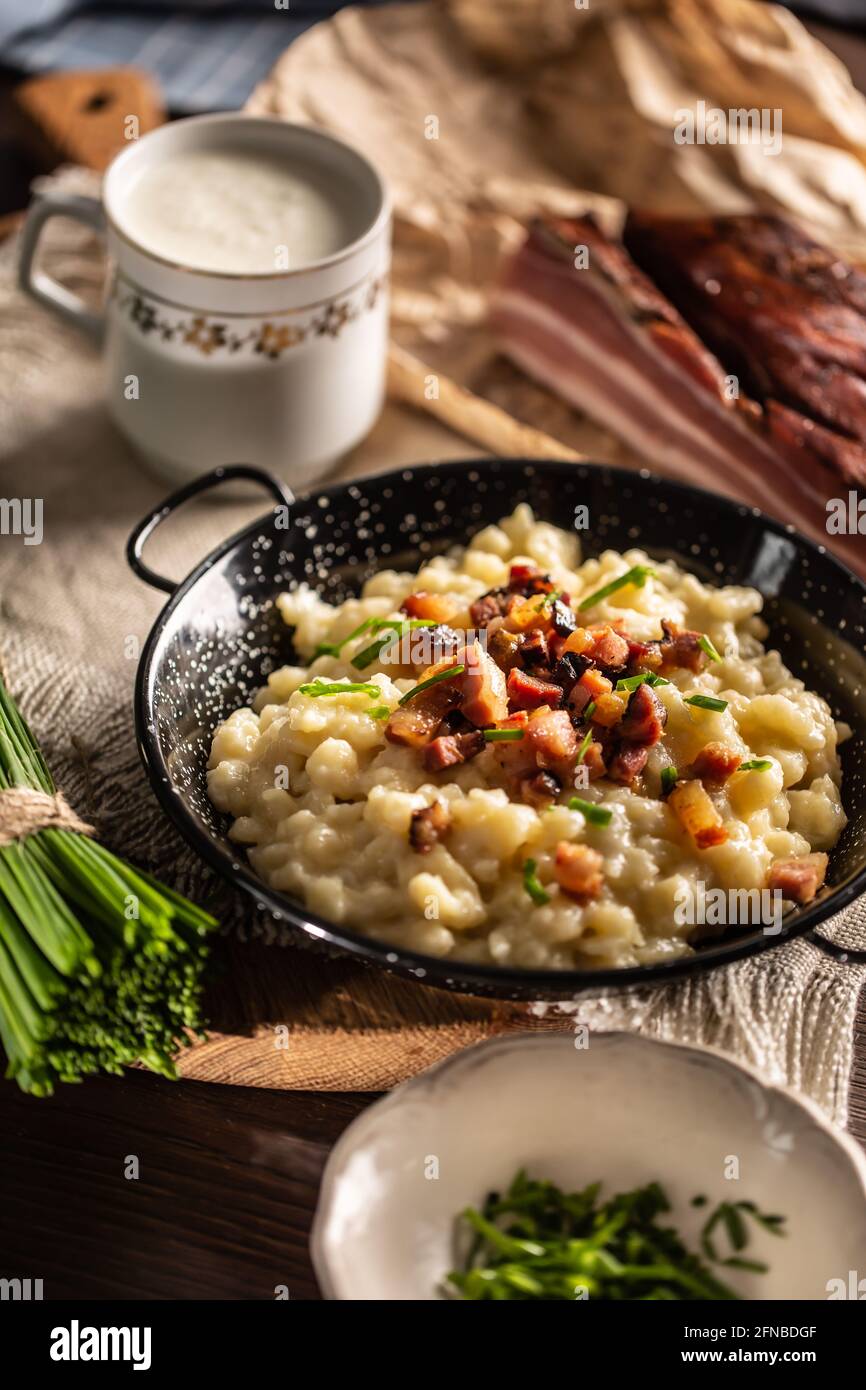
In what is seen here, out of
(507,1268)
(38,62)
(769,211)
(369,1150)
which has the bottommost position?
(507,1268)

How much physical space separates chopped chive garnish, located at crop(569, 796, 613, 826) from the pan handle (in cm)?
101

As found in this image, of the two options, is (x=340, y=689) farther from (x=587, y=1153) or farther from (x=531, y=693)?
(x=587, y=1153)

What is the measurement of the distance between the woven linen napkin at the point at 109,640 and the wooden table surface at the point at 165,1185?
13cm

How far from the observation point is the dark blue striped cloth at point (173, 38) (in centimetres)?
489

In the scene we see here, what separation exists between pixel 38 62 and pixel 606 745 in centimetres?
389

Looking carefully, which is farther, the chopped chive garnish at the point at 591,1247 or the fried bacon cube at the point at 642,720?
the fried bacon cube at the point at 642,720

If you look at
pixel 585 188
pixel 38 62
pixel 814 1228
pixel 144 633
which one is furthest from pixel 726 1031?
pixel 38 62

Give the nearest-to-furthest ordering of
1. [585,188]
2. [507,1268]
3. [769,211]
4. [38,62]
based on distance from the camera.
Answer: [507,1268], [769,211], [585,188], [38,62]

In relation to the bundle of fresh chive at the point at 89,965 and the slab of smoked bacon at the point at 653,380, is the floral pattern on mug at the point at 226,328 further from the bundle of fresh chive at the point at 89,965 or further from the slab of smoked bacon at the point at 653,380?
the bundle of fresh chive at the point at 89,965

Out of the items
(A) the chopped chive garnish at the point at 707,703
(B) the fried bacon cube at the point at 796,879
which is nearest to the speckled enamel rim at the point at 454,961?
(B) the fried bacon cube at the point at 796,879

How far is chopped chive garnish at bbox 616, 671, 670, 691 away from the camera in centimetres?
241

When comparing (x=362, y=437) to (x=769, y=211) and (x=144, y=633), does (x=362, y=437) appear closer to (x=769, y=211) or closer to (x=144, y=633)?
(x=144, y=633)
